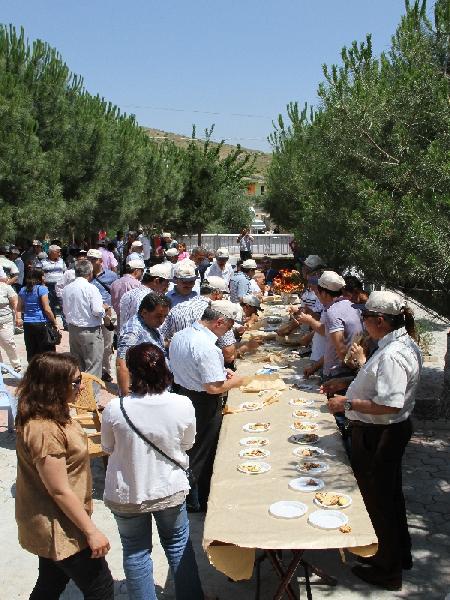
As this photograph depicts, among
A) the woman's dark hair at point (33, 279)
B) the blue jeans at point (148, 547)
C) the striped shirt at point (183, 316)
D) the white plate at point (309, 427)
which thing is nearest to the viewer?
the blue jeans at point (148, 547)

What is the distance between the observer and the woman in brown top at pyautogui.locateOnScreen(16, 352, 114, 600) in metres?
2.72

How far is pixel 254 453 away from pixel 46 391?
1.73 m

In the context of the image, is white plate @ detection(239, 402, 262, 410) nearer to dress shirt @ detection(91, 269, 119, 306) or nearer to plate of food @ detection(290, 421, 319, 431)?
plate of food @ detection(290, 421, 319, 431)

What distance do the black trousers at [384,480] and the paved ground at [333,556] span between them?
25 cm

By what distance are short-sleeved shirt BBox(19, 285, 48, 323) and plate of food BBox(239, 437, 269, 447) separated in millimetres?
4620

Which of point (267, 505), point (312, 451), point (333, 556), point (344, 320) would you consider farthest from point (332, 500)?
point (344, 320)

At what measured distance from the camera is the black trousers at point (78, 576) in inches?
113

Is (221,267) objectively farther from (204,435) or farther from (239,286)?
(204,435)

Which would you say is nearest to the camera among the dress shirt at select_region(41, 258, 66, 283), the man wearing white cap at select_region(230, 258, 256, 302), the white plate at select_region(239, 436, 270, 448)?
the white plate at select_region(239, 436, 270, 448)

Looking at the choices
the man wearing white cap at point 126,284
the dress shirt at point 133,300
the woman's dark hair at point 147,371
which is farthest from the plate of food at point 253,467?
the man wearing white cap at point 126,284

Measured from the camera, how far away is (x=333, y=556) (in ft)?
14.2

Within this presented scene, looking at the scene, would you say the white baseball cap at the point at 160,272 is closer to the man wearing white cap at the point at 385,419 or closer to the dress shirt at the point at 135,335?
the dress shirt at the point at 135,335

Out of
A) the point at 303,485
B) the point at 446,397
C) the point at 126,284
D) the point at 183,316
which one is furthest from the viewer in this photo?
the point at 126,284

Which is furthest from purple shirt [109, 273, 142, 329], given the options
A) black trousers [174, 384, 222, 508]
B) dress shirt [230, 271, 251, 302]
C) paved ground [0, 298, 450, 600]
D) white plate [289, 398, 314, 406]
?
white plate [289, 398, 314, 406]
